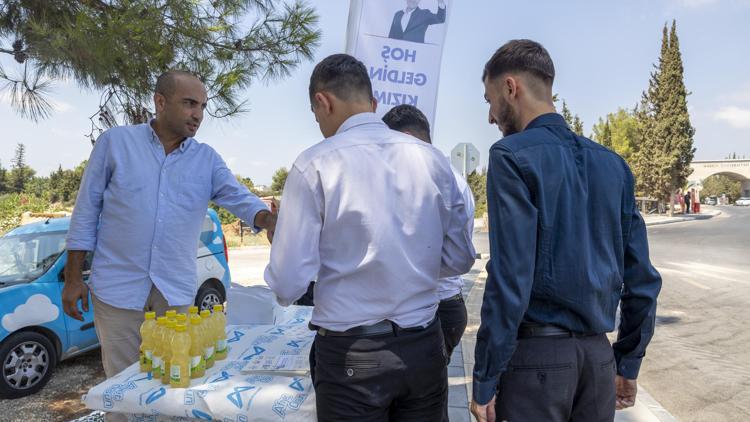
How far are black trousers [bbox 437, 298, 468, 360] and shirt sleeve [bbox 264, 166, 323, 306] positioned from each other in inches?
50.6

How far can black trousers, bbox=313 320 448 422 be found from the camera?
168cm

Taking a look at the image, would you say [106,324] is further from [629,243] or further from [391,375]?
[629,243]

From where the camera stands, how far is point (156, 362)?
7.18 ft

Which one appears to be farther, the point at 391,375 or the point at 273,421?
the point at 273,421

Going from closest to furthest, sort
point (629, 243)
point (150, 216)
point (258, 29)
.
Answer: point (629, 243), point (150, 216), point (258, 29)

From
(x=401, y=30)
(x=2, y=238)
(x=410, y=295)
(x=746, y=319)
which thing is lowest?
(x=746, y=319)

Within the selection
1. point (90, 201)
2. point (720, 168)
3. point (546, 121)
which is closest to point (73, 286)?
point (90, 201)

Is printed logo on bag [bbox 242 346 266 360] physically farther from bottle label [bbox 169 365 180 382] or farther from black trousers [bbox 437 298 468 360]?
black trousers [bbox 437 298 468 360]

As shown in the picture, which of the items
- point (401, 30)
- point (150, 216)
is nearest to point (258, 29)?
point (401, 30)

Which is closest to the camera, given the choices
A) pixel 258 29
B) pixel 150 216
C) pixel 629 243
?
pixel 629 243

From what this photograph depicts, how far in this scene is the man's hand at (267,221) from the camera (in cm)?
263

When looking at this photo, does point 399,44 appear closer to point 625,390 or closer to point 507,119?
point 507,119

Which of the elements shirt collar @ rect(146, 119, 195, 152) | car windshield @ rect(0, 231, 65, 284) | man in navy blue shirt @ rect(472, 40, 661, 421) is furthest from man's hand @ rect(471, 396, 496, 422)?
car windshield @ rect(0, 231, 65, 284)

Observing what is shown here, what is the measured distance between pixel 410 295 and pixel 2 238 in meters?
5.69
